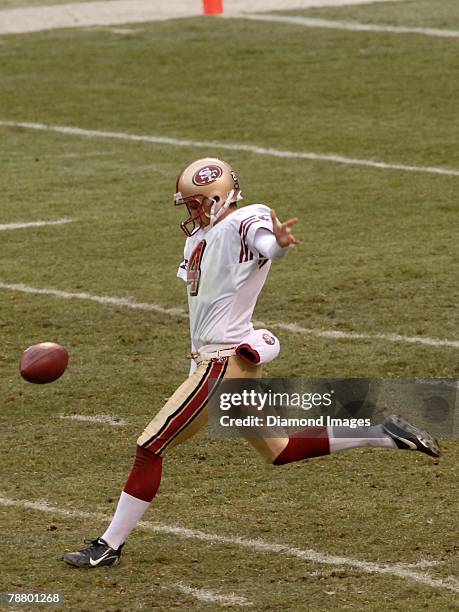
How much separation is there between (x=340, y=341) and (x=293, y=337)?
0.32 metres

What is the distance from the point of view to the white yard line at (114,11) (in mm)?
24703

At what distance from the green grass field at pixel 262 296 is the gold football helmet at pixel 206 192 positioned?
1410 millimetres

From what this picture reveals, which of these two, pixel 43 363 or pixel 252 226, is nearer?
pixel 252 226

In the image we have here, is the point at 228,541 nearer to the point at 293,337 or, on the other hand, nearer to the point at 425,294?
the point at 293,337

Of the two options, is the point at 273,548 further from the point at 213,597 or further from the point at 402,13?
the point at 402,13

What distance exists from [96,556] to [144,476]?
0.40 metres

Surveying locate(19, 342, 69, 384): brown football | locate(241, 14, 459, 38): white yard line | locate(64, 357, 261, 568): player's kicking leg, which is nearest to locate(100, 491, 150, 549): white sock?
locate(64, 357, 261, 568): player's kicking leg

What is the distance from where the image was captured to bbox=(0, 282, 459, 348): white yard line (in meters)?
10.6

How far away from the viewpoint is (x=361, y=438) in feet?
25.4

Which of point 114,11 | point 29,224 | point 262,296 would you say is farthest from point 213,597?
point 114,11

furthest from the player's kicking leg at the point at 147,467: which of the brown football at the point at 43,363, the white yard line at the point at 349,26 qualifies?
the white yard line at the point at 349,26

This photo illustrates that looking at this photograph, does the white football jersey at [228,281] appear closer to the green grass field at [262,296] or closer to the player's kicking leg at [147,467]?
the player's kicking leg at [147,467]

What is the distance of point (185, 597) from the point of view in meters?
6.96

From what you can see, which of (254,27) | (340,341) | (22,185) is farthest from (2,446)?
(254,27)
